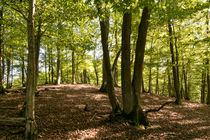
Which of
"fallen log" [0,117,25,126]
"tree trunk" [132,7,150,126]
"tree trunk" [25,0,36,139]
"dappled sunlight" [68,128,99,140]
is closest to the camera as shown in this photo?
"tree trunk" [25,0,36,139]

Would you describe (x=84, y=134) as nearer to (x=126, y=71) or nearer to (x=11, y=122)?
(x=11, y=122)

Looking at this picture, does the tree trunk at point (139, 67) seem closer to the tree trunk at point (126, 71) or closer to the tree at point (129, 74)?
the tree at point (129, 74)

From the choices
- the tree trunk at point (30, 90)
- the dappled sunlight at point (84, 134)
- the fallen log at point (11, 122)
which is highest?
the tree trunk at point (30, 90)

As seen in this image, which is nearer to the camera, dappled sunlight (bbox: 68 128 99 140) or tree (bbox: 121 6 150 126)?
dappled sunlight (bbox: 68 128 99 140)

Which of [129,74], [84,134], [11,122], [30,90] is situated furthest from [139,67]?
[11,122]

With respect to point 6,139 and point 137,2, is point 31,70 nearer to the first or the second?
point 6,139

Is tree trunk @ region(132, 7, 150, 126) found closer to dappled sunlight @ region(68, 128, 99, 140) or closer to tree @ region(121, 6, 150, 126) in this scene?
tree @ region(121, 6, 150, 126)

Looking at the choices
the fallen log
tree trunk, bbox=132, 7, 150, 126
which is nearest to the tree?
tree trunk, bbox=132, 7, 150, 126

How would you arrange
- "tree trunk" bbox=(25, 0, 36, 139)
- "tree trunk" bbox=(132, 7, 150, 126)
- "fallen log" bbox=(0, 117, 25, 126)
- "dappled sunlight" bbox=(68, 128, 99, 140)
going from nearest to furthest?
"tree trunk" bbox=(25, 0, 36, 139)
"fallen log" bbox=(0, 117, 25, 126)
"dappled sunlight" bbox=(68, 128, 99, 140)
"tree trunk" bbox=(132, 7, 150, 126)

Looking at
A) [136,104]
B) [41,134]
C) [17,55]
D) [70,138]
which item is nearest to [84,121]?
[70,138]

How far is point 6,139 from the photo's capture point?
3.82m

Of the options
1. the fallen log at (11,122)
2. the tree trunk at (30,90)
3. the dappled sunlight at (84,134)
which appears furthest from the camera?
the dappled sunlight at (84,134)

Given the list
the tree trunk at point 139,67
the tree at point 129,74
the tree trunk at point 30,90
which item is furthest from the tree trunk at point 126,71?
the tree trunk at point 30,90

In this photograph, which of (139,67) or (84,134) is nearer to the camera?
(84,134)
